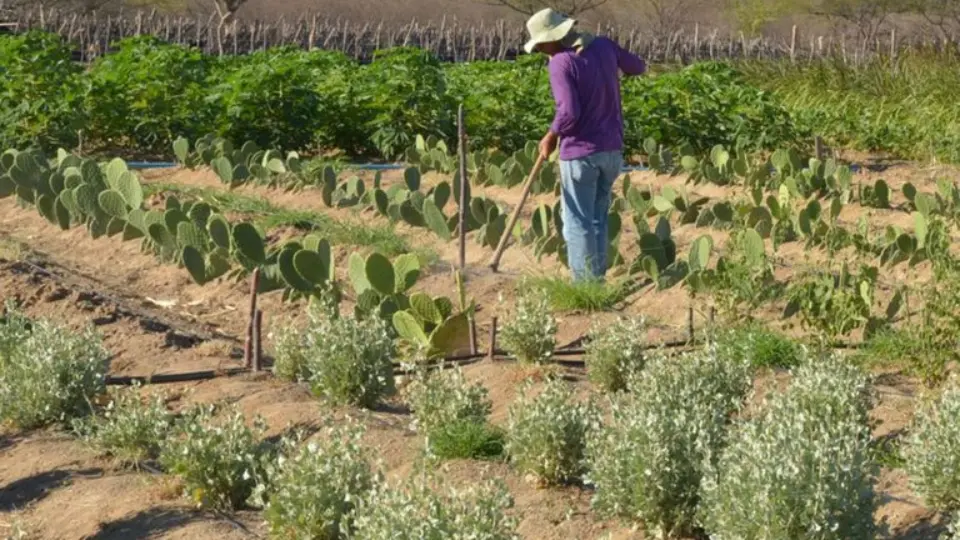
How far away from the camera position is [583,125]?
904 centimetres

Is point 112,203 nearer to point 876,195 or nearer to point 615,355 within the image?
point 876,195

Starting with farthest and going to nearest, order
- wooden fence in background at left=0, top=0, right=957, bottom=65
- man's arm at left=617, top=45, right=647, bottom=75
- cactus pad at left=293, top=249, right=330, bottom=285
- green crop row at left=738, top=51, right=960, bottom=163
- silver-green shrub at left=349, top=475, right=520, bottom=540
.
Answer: wooden fence in background at left=0, top=0, right=957, bottom=65, green crop row at left=738, top=51, right=960, bottom=163, man's arm at left=617, top=45, right=647, bottom=75, cactus pad at left=293, top=249, right=330, bottom=285, silver-green shrub at left=349, top=475, right=520, bottom=540

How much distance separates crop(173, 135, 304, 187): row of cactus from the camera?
13.2 meters

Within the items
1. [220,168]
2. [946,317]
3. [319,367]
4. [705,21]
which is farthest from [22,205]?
[705,21]

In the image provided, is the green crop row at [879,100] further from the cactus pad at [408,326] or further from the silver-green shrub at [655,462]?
the silver-green shrub at [655,462]

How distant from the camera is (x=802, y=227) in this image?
398 inches

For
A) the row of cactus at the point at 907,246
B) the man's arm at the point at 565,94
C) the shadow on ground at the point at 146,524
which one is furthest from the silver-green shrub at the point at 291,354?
the row of cactus at the point at 907,246

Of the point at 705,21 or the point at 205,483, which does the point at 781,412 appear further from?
the point at 705,21

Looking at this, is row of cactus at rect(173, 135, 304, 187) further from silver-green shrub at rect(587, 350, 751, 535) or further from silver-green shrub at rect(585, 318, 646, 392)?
silver-green shrub at rect(587, 350, 751, 535)

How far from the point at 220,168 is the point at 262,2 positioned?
4711cm

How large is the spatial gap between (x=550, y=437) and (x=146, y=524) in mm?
1233

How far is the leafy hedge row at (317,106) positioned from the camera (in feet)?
52.5

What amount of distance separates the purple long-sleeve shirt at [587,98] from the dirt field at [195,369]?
2.61ft

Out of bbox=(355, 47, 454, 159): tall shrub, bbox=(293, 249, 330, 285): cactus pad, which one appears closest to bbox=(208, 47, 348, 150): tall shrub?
bbox=(355, 47, 454, 159): tall shrub
